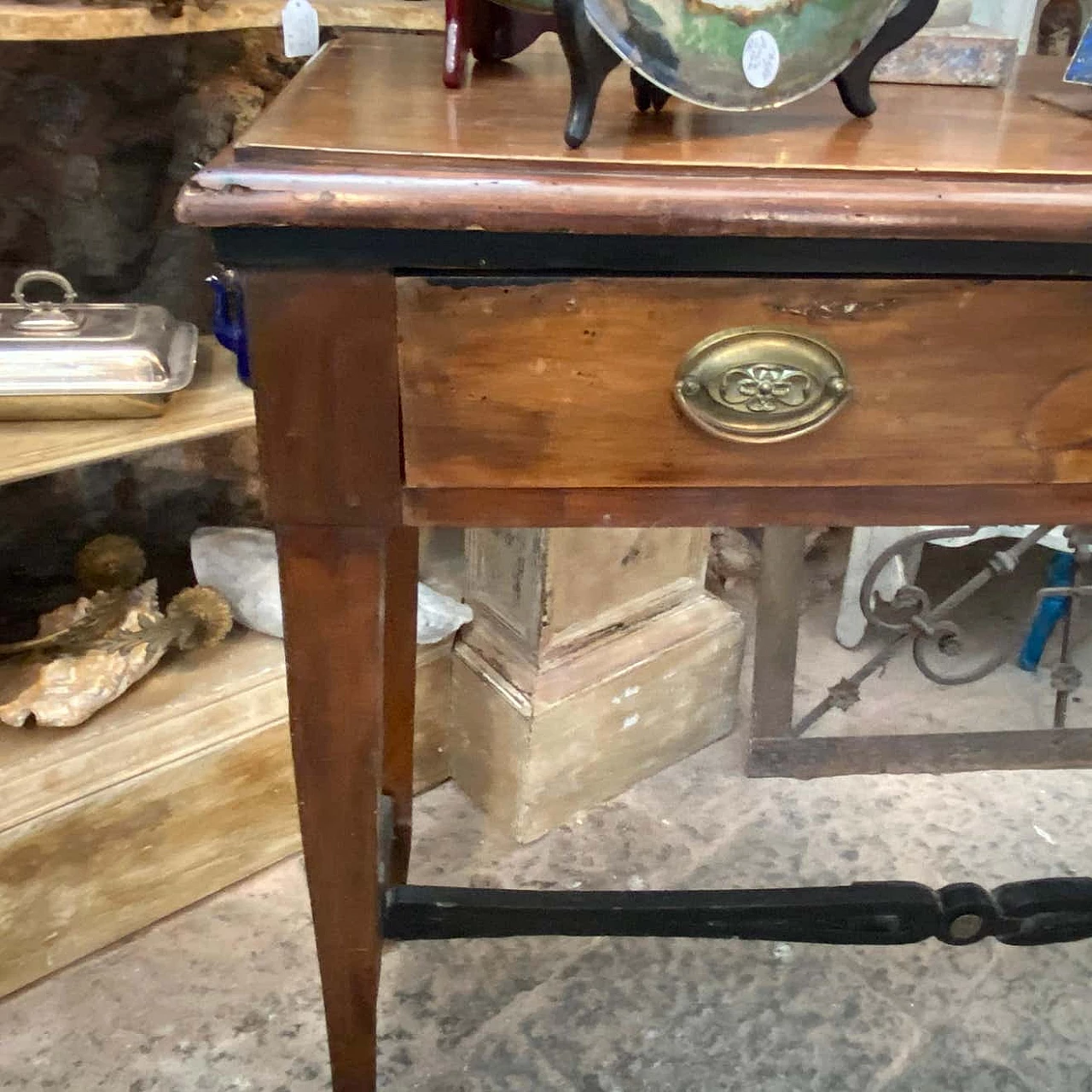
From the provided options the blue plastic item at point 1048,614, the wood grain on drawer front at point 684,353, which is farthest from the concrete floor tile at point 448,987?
the blue plastic item at point 1048,614

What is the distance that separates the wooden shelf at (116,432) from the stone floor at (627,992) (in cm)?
49

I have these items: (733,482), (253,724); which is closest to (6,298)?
(253,724)

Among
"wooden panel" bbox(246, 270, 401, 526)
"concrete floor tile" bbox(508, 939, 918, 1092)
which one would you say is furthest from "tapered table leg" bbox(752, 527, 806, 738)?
"wooden panel" bbox(246, 270, 401, 526)

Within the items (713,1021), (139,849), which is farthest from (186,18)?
(713,1021)

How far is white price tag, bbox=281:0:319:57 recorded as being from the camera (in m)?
0.90

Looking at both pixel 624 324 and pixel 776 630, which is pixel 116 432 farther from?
pixel 776 630

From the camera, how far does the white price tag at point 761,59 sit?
52 cm

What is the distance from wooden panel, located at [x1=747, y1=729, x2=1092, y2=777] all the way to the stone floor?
6 centimetres

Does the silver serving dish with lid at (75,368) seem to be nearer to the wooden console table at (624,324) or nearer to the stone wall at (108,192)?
the stone wall at (108,192)

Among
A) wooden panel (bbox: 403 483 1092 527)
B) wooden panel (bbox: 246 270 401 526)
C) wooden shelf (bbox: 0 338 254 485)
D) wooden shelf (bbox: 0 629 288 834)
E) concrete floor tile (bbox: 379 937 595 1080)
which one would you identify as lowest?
concrete floor tile (bbox: 379 937 595 1080)

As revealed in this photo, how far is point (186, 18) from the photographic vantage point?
0.84m

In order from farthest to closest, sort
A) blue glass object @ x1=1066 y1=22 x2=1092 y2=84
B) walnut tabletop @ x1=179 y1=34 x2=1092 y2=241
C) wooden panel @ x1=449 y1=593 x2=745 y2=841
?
1. wooden panel @ x1=449 y1=593 x2=745 y2=841
2. blue glass object @ x1=1066 y1=22 x2=1092 y2=84
3. walnut tabletop @ x1=179 y1=34 x2=1092 y2=241

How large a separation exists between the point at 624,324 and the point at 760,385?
0.07 m

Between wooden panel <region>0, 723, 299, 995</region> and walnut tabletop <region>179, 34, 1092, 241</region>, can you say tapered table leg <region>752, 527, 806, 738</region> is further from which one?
walnut tabletop <region>179, 34, 1092, 241</region>
